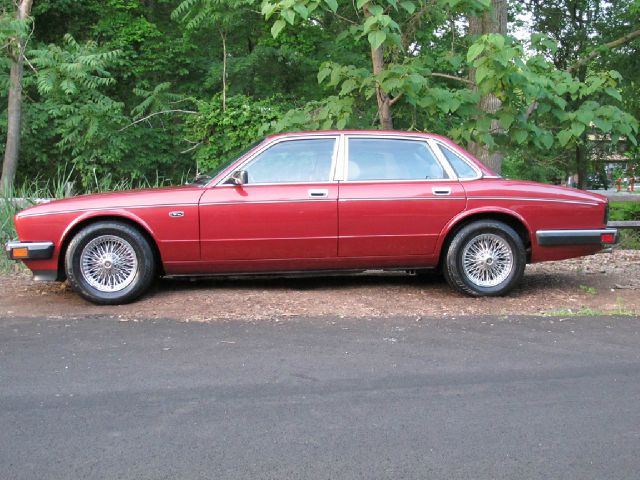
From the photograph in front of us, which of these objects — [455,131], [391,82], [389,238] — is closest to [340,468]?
[389,238]

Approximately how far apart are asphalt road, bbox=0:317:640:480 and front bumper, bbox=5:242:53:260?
862mm

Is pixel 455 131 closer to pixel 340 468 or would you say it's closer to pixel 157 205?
pixel 157 205

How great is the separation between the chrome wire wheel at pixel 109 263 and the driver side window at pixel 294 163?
4.33 feet

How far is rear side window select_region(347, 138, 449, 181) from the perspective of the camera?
23.3 feet

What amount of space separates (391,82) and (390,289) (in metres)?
2.64

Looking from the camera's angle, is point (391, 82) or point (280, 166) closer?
point (280, 166)

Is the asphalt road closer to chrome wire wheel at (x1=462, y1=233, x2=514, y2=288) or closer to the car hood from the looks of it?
chrome wire wheel at (x1=462, y1=233, x2=514, y2=288)

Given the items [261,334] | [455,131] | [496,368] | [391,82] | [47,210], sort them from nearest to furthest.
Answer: [496,368] → [261,334] → [47,210] → [391,82] → [455,131]

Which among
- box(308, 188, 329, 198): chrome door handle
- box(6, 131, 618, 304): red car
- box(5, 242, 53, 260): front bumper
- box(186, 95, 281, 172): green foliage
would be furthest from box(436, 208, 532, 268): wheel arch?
box(186, 95, 281, 172): green foliage

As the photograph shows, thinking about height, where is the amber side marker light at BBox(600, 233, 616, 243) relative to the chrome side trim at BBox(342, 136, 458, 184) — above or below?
below

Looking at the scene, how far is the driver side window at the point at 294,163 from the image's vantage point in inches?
276

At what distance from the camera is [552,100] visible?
869 centimetres

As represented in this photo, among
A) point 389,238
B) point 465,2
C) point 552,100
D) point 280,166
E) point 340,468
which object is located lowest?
point 340,468

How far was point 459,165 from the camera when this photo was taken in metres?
7.18
